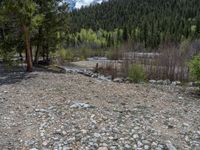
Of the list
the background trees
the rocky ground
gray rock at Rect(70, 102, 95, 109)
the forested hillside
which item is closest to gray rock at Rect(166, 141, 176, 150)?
the rocky ground

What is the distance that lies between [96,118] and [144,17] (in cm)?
9827

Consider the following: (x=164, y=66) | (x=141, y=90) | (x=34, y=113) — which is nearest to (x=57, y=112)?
(x=34, y=113)

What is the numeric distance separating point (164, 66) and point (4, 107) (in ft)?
43.0

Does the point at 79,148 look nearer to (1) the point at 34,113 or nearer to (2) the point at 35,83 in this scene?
(1) the point at 34,113

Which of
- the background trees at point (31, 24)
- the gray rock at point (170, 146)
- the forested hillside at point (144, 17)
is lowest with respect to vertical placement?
the gray rock at point (170, 146)

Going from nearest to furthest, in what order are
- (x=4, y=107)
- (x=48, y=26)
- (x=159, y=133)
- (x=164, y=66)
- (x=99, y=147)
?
1. (x=99, y=147)
2. (x=159, y=133)
3. (x=4, y=107)
4. (x=48, y=26)
5. (x=164, y=66)

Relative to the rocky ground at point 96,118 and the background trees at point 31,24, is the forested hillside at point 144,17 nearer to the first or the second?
the background trees at point 31,24

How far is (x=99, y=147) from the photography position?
20.2 feet

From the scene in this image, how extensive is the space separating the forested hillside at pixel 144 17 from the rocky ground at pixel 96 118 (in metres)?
64.1

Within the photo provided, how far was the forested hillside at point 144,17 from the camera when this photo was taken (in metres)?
79.3

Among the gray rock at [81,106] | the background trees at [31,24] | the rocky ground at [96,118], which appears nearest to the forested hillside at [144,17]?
the background trees at [31,24]

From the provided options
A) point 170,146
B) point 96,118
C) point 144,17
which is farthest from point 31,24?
point 144,17

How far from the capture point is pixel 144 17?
103250 mm

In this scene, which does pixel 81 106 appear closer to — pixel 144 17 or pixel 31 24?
pixel 31 24
